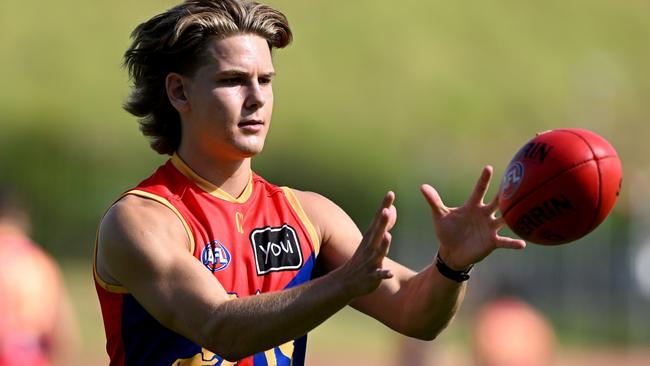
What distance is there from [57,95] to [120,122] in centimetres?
656

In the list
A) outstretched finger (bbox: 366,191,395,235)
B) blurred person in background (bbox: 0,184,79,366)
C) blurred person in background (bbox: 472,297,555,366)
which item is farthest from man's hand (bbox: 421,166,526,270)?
blurred person in background (bbox: 472,297,555,366)

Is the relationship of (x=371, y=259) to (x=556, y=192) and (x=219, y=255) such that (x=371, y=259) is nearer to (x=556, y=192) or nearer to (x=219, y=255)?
(x=219, y=255)

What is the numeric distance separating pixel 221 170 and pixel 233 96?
0.37m

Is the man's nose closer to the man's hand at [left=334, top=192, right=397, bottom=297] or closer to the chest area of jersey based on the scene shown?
the chest area of jersey

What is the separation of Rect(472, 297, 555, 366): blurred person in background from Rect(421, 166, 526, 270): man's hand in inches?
270

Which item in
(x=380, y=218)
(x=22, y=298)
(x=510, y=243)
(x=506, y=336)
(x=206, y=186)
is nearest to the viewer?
(x=380, y=218)

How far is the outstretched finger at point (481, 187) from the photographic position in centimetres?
479

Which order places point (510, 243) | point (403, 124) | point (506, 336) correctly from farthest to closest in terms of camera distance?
point (403, 124) → point (506, 336) → point (510, 243)

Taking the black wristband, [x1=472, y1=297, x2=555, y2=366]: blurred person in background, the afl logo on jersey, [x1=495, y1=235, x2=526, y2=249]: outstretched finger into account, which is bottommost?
[x1=472, y1=297, x2=555, y2=366]: blurred person in background

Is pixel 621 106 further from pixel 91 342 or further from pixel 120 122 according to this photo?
pixel 91 342

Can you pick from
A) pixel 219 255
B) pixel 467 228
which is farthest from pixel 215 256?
pixel 467 228

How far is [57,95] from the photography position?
5309cm

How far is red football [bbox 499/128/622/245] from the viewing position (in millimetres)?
4844

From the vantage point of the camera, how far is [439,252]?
199 inches
